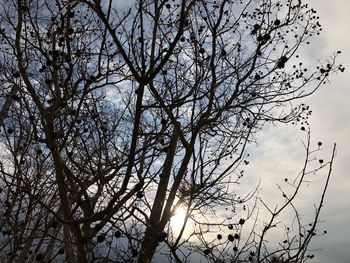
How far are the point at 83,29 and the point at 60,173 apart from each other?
2284mm

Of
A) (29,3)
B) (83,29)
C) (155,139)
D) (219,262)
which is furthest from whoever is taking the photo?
(155,139)

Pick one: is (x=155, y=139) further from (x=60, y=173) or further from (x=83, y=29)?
(x=60, y=173)

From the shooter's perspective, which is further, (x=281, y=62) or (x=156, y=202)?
(x=156, y=202)

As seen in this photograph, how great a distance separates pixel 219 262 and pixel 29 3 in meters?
3.34

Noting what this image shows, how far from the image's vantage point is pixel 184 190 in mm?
6152

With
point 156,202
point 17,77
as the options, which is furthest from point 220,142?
point 17,77

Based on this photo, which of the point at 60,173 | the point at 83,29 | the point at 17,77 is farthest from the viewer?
the point at 83,29

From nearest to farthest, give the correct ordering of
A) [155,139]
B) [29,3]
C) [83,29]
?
[29,3] → [83,29] → [155,139]

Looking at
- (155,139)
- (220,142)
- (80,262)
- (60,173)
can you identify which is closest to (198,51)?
(155,139)

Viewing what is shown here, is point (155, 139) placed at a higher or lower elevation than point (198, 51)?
lower

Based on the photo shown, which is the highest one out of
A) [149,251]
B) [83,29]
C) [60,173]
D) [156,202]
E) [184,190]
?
[83,29]

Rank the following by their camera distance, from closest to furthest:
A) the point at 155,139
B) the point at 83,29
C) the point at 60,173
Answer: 1. the point at 60,173
2. the point at 83,29
3. the point at 155,139

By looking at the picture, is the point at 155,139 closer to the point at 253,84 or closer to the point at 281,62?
the point at 253,84

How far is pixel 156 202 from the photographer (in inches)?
202
